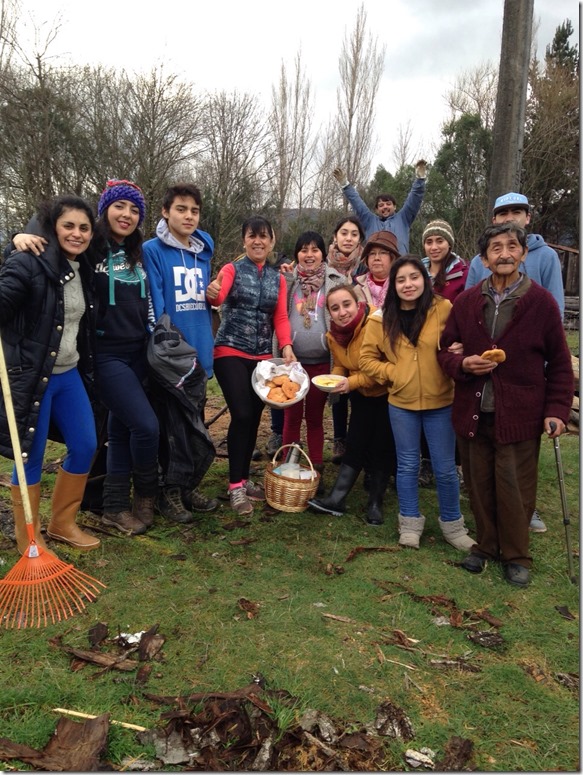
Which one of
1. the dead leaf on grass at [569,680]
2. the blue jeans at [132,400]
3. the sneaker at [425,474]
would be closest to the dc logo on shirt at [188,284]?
the blue jeans at [132,400]

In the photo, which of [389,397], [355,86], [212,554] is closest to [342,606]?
[212,554]

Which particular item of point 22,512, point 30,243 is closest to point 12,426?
point 22,512

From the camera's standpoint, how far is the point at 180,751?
221 cm

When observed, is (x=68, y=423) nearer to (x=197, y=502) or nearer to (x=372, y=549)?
(x=197, y=502)

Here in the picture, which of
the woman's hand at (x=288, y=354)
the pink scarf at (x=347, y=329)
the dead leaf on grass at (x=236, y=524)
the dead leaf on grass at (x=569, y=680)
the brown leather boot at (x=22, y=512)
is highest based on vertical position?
the pink scarf at (x=347, y=329)

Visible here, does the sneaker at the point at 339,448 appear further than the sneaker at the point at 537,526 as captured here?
Yes

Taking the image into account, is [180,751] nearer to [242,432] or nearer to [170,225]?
[242,432]

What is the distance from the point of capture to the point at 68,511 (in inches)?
149

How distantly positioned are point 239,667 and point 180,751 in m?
0.52

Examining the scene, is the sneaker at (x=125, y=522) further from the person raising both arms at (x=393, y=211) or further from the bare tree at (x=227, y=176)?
the bare tree at (x=227, y=176)

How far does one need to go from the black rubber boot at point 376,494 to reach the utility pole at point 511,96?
3.01 m

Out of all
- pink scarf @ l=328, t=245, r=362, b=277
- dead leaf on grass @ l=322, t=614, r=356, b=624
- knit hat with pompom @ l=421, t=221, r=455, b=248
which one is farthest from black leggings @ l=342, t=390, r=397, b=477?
dead leaf on grass @ l=322, t=614, r=356, b=624

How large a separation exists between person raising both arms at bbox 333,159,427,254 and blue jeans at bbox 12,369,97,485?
11.1 feet

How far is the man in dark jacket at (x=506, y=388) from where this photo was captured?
3.49 m
